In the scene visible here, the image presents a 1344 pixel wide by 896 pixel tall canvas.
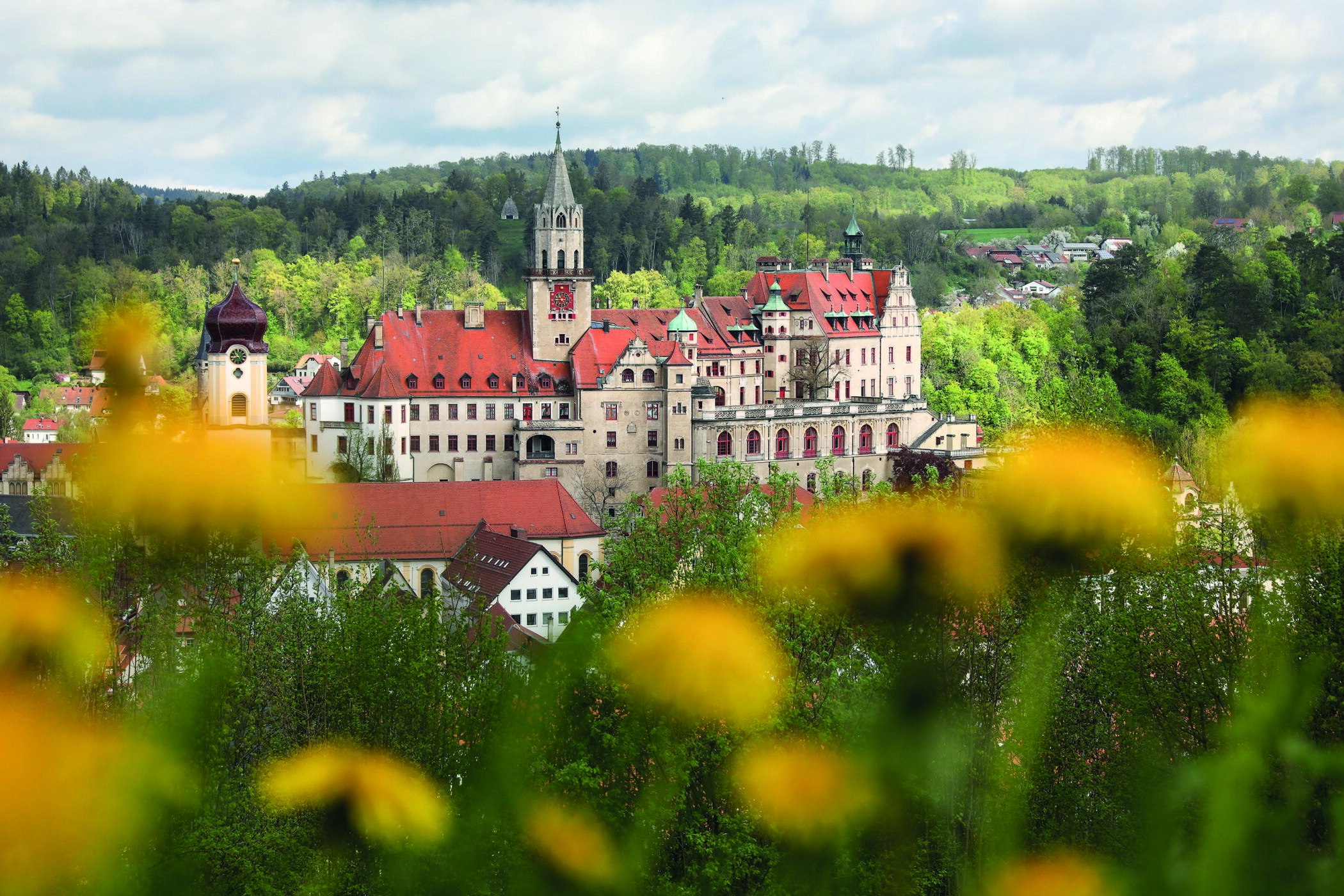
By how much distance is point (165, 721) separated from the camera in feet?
33.0

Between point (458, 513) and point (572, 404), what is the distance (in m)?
15.4

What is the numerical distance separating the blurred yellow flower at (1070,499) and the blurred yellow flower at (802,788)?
2208 millimetres

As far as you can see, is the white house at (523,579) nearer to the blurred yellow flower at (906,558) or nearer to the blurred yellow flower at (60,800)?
the blurred yellow flower at (906,558)

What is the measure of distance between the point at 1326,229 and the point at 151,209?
111 metres

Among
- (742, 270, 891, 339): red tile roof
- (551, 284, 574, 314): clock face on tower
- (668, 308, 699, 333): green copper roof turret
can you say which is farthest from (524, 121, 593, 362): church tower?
(742, 270, 891, 339): red tile roof

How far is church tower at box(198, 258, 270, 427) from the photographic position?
42500mm

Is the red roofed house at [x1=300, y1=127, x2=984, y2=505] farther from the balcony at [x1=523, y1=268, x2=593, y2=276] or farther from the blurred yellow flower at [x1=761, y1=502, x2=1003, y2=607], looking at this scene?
the blurred yellow flower at [x1=761, y1=502, x2=1003, y2=607]

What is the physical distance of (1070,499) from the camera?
6.26 m

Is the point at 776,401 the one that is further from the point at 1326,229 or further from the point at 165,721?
the point at 1326,229

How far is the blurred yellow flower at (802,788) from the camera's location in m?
9.41

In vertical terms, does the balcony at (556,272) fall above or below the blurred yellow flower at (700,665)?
above

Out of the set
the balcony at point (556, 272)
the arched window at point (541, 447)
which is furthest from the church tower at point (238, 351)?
the balcony at point (556, 272)

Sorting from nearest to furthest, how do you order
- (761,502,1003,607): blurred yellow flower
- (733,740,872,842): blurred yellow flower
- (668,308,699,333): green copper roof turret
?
(761,502,1003,607): blurred yellow flower → (733,740,872,842): blurred yellow flower → (668,308,699,333): green copper roof turret

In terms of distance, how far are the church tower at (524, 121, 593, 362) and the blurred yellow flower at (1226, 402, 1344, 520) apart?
68.3 meters
